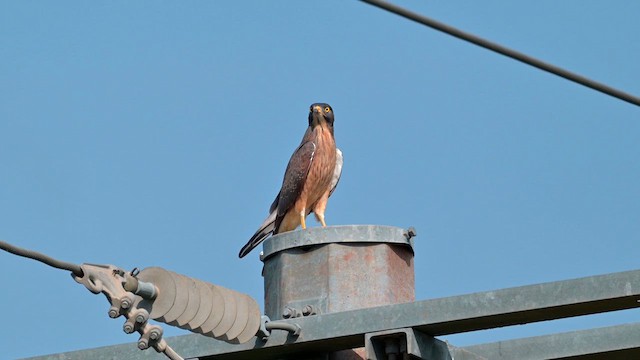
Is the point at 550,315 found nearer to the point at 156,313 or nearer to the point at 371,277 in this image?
the point at 371,277

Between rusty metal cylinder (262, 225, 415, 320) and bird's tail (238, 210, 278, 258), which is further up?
bird's tail (238, 210, 278, 258)

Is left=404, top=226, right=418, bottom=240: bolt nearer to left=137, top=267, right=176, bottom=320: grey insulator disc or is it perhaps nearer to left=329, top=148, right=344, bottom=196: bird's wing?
left=137, top=267, right=176, bottom=320: grey insulator disc

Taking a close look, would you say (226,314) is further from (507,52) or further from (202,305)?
(507,52)

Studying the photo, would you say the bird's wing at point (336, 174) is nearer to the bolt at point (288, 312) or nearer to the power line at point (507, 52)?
the bolt at point (288, 312)

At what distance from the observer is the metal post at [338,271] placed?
6707 mm

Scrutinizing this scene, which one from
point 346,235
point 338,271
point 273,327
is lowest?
point 273,327

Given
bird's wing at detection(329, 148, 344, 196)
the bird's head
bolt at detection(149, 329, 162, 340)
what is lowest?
bolt at detection(149, 329, 162, 340)

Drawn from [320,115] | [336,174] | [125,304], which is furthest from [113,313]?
[320,115]

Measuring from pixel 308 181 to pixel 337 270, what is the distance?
6823 millimetres

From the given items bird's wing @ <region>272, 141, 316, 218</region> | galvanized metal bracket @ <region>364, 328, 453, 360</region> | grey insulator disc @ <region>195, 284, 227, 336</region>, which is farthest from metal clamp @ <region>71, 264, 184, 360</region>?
bird's wing @ <region>272, 141, 316, 218</region>

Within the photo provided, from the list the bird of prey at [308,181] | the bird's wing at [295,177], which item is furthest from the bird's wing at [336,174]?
the bird's wing at [295,177]

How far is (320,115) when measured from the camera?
557 inches

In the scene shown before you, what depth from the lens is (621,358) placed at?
636 cm

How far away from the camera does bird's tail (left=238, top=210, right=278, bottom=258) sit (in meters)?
13.5
